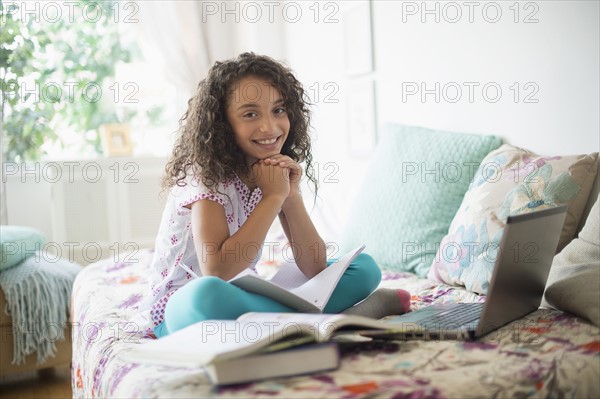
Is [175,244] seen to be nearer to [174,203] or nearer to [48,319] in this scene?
[174,203]

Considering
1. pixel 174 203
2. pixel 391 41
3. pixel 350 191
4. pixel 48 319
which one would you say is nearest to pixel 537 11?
pixel 391 41

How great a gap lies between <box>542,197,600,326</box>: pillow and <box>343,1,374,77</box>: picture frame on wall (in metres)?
1.44

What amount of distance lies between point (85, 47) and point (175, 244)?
278cm

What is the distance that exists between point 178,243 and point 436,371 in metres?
0.73

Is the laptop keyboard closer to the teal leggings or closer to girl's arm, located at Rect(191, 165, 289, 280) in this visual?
the teal leggings

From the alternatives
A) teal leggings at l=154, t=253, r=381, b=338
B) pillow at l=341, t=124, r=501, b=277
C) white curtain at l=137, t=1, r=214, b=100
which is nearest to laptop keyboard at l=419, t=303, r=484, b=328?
teal leggings at l=154, t=253, r=381, b=338

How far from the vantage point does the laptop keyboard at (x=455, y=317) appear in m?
1.27

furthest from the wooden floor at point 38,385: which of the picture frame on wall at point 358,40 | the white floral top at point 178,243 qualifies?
the picture frame on wall at point 358,40

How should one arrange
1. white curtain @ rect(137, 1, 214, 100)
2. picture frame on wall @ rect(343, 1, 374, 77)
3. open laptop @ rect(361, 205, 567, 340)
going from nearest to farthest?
open laptop @ rect(361, 205, 567, 340) < picture frame on wall @ rect(343, 1, 374, 77) < white curtain @ rect(137, 1, 214, 100)

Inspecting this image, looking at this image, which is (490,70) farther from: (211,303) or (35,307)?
(35,307)

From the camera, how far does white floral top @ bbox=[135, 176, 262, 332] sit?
151 cm

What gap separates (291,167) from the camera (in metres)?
1.59

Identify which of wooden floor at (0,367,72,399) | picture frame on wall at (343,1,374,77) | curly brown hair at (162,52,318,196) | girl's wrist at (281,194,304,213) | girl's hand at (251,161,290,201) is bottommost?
wooden floor at (0,367,72,399)

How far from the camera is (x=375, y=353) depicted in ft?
3.73
